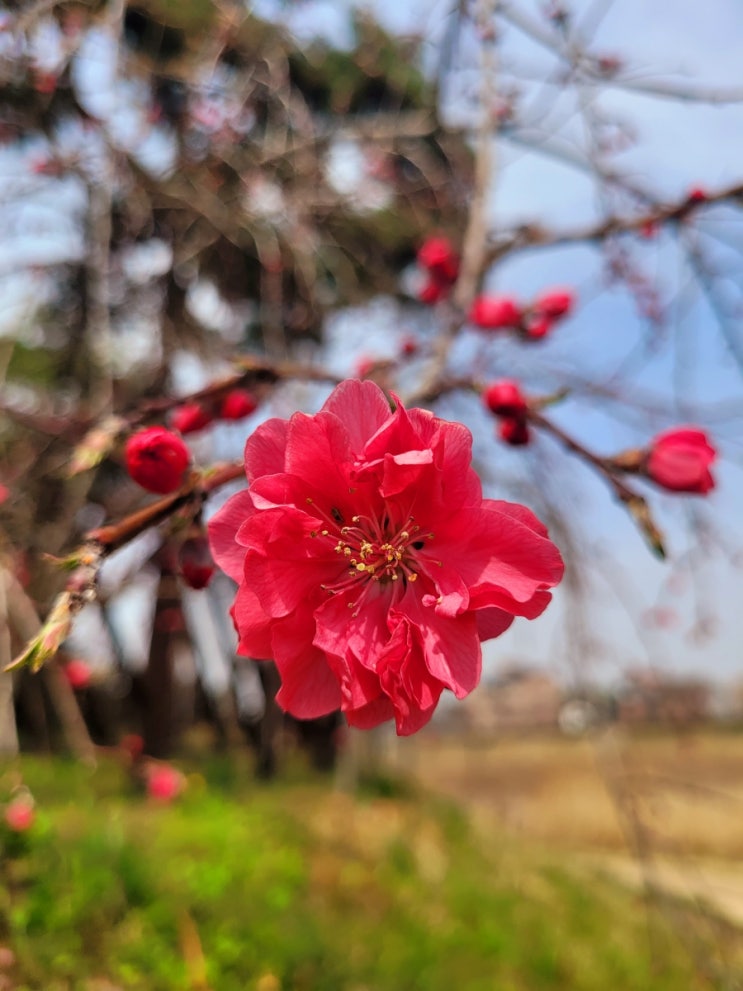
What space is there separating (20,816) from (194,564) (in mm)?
1257

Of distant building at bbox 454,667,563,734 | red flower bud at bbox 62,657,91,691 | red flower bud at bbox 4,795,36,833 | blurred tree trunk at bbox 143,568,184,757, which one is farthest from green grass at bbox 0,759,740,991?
distant building at bbox 454,667,563,734

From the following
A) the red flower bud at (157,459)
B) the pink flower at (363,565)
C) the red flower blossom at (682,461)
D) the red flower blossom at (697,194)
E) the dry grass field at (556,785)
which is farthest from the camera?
the dry grass field at (556,785)

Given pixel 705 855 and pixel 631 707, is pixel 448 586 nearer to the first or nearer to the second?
pixel 631 707

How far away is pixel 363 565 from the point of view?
28.8 inches

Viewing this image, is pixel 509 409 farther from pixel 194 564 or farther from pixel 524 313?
pixel 524 313

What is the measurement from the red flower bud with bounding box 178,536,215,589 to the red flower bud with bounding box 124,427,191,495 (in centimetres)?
7

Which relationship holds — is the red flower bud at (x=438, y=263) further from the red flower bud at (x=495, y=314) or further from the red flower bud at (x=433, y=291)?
the red flower bud at (x=495, y=314)

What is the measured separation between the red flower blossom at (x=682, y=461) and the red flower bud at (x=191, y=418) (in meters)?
0.61

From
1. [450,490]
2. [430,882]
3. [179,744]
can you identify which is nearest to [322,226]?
[430,882]

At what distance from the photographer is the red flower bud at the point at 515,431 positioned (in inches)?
37.1

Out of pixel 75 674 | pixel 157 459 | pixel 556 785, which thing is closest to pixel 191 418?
pixel 157 459

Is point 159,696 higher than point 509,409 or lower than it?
lower

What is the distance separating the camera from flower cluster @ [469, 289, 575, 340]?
1891mm

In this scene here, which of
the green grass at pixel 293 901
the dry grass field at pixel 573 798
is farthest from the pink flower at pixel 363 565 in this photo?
the dry grass field at pixel 573 798
